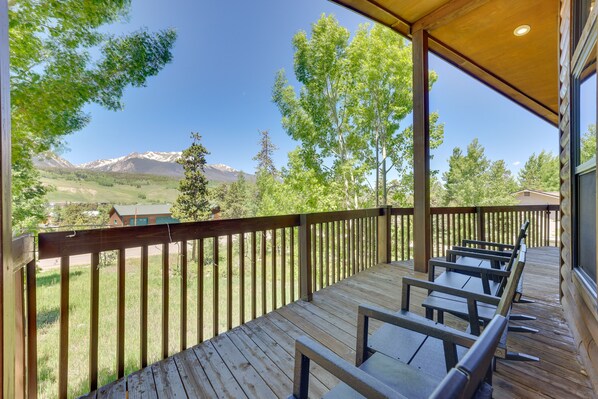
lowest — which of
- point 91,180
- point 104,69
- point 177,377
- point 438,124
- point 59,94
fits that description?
point 177,377

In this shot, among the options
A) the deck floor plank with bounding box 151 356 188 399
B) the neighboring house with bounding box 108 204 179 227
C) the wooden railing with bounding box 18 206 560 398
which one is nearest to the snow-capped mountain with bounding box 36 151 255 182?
the neighboring house with bounding box 108 204 179 227

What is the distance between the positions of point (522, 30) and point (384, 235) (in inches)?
137

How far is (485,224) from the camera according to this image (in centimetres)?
502

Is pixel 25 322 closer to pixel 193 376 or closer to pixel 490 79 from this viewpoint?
pixel 193 376

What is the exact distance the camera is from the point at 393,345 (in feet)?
4.25

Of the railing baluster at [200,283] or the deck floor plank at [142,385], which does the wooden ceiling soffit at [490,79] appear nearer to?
the railing baluster at [200,283]

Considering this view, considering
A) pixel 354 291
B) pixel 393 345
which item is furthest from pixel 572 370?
pixel 354 291

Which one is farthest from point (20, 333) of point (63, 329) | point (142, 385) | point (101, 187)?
point (101, 187)

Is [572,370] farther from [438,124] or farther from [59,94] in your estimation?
[438,124]

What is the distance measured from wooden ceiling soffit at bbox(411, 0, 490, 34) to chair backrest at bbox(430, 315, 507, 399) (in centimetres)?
399

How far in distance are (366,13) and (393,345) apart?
397cm

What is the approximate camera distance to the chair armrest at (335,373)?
2.32 ft

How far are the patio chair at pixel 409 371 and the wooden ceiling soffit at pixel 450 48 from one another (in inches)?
149

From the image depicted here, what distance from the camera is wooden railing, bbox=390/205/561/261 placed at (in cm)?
457
